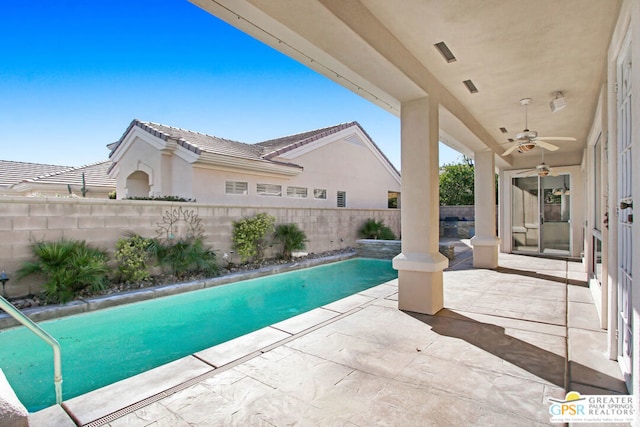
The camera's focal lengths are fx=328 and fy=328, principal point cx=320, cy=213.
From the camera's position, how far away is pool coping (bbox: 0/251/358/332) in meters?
5.14

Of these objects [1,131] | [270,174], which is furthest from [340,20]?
[1,131]

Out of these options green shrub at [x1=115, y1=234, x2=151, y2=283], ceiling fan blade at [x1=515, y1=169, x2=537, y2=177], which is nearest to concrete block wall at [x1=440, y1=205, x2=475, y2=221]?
ceiling fan blade at [x1=515, y1=169, x2=537, y2=177]

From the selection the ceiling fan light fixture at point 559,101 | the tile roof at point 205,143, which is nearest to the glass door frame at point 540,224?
the ceiling fan light fixture at point 559,101

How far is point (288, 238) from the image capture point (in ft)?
34.1

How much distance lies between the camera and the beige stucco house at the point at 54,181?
513 inches

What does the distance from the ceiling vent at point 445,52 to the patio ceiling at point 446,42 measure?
52 mm

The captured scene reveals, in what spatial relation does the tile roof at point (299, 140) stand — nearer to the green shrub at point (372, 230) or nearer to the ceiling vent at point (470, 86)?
the green shrub at point (372, 230)

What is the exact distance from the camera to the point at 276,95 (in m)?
12.3

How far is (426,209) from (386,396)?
265cm

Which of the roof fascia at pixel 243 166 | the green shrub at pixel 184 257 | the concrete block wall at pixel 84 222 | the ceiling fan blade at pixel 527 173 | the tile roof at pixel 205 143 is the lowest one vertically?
the green shrub at pixel 184 257

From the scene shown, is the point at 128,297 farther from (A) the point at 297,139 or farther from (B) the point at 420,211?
(A) the point at 297,139

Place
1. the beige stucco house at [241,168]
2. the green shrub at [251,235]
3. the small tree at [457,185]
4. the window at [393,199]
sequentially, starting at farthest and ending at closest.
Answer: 1. the small tree at [457,185]
2. the window at [393,199]
3. the beige stucco house at [241,168]
4. the green shrub at [251,235]

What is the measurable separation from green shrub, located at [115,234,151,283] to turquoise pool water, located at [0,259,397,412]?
89cm

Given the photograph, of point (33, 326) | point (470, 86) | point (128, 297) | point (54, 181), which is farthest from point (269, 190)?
point (33, 326)
